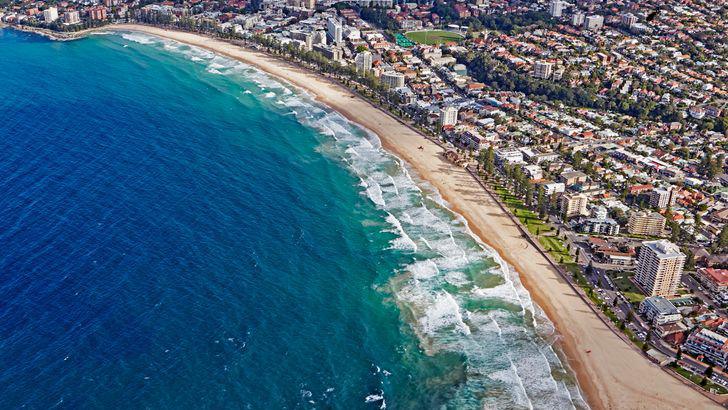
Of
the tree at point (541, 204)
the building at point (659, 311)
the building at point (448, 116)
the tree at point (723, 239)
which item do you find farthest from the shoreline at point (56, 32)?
the building at point (659, 311)

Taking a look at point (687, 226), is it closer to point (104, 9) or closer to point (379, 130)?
point (379, 130)

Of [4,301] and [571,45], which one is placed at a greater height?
[571,45]

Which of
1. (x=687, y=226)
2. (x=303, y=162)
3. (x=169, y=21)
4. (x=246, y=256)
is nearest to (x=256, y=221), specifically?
(x=246, y=256)

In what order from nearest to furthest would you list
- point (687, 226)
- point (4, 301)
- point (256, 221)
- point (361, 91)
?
point (4, 301)
point (256, 221)
point (687, 226)
point (361, 91)

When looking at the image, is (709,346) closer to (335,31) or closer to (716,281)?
(716,281)

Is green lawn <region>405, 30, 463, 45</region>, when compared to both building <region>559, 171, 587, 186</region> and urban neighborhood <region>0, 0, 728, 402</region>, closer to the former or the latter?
urban neighborhood <region>0, 0, 728, 402</region>

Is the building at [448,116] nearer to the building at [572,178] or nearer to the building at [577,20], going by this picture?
the building at [572,178]

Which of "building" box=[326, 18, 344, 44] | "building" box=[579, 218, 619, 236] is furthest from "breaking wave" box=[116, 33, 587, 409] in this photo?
"building" box=[326, 18, 344, 44]
